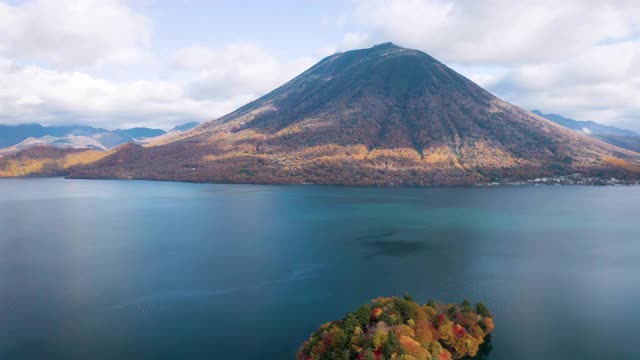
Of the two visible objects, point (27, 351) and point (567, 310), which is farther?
point (567, 310)

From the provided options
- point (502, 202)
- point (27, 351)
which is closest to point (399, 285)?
point (27, 351)

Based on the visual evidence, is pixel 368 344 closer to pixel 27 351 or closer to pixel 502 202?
pixel 27 351

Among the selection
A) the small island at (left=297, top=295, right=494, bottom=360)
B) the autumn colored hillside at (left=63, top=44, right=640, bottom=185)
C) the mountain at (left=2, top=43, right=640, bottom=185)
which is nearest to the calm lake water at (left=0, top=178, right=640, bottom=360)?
the small island at (left=297, top=295, right=494, bottom=360)

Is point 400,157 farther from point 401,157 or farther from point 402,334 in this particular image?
point 402,334

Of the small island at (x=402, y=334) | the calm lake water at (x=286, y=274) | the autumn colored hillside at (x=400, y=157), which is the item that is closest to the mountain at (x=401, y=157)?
the autumn colored hillside at (x=400, y=157)

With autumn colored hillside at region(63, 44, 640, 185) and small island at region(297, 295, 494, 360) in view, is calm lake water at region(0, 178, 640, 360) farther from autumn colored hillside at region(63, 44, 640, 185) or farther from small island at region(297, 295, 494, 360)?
autumn colored hillside at region(63, 44, 640, 185)

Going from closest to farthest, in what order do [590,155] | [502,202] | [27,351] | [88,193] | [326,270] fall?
[27,351], [326,270], [502,202], [88,193], [590,155]

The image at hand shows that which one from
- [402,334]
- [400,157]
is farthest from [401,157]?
[402,334]
